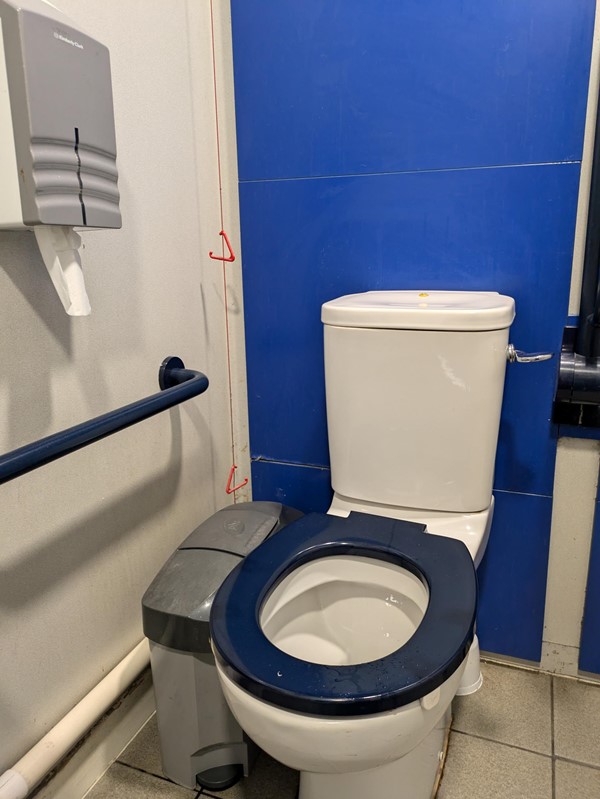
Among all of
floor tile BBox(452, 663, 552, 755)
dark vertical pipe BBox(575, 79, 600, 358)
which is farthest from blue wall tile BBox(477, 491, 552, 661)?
dark vertical pipe BBox(575, 79, 600, 358)

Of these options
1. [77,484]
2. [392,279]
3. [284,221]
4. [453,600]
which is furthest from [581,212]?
[77,484]

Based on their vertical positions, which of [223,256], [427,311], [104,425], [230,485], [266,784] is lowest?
[266,784]

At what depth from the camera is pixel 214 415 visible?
145 cm

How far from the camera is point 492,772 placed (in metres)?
1.13

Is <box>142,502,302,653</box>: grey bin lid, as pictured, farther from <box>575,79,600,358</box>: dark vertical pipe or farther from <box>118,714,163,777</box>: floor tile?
<box>575,79,600,358</box>: dark vertical pipe

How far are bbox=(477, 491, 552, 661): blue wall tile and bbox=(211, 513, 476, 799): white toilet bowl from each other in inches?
12.6

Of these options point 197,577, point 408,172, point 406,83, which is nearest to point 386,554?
point 197,577

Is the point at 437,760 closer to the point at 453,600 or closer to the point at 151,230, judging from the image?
the point at 453,600

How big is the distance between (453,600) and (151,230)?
0.87 meters

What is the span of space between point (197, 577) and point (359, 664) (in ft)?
1.15

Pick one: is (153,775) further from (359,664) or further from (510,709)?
(510,709)

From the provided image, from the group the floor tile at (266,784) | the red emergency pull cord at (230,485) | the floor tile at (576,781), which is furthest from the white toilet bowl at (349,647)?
the red emergency pull cord at (230,485)

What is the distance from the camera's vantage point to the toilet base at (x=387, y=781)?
3.13 ft

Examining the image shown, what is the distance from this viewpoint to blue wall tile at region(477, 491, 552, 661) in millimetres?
1301
